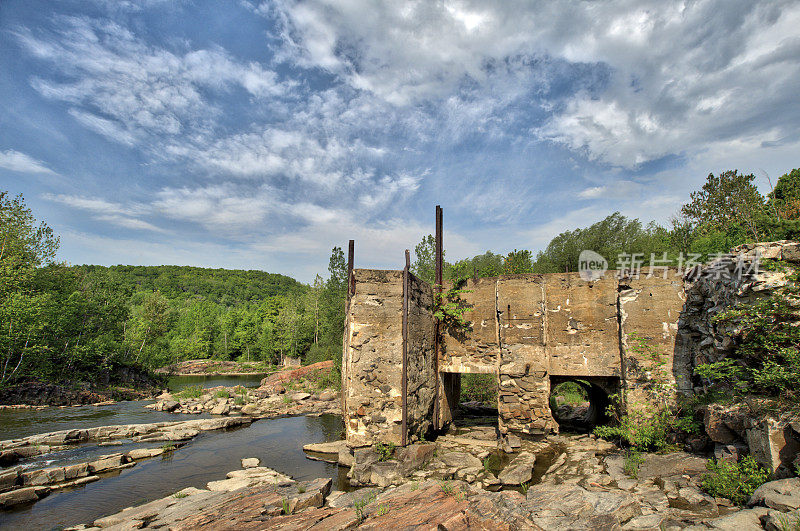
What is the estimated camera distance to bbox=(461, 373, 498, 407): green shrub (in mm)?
16406

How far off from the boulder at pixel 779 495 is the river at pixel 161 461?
6.83m

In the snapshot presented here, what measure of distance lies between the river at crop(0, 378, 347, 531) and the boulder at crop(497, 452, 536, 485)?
345cm

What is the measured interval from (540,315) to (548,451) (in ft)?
10.9

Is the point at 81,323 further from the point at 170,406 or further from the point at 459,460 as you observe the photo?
the point at 459,460

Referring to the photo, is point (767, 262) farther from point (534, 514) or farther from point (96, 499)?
point (96, 499)

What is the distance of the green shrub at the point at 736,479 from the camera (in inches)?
198

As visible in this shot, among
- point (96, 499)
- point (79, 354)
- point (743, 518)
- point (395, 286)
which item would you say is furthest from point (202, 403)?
point (743, 518)

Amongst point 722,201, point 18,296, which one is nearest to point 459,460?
point 18,296

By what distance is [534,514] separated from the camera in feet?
16.6

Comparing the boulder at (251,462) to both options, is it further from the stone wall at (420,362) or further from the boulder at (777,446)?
the boulder at (777,446)

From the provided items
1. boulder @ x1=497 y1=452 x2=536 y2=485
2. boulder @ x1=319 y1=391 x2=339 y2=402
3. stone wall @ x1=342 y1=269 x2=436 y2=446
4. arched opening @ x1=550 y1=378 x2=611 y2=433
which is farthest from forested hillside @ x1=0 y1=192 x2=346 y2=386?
boulder @ x1=497 y1=452 x2=536 y2=485

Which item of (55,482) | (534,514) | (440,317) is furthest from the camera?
(440,317)

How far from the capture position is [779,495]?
4.30m

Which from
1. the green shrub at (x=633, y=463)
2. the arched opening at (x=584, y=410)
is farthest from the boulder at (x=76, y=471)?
the green shrub at (x=633, y=463)
